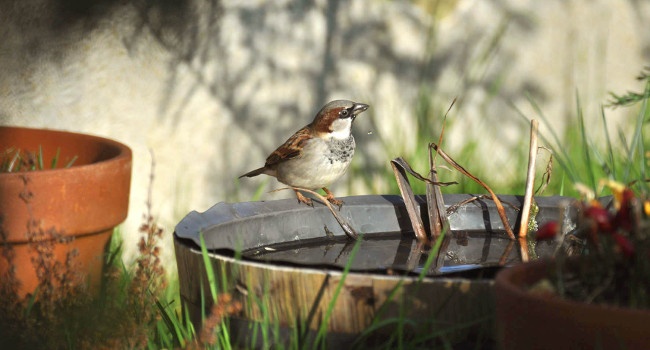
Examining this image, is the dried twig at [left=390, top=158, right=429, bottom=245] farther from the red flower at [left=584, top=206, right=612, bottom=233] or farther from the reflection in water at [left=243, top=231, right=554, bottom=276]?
the red flower at [left=584, top=206, right=612, bottom=233]

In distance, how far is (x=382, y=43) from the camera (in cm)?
593

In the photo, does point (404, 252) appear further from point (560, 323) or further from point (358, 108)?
point (560, 323)

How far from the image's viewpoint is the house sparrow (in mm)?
4664

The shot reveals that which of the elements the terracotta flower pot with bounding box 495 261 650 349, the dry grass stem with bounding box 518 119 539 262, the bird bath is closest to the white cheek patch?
the bird bath

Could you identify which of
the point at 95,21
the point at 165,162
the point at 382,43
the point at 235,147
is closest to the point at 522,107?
the point at 382,43

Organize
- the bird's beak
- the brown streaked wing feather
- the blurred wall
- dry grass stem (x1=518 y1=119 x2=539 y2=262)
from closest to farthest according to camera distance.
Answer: dry grass stem (x1=518 y1=119 x2=539 y2=262)
the bird's beak
the brown streaked wing feather
the blurred wall

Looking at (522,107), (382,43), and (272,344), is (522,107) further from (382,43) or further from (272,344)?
(272,344)

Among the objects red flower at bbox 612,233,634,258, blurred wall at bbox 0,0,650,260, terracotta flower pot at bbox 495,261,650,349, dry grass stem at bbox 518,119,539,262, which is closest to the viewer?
terracotta flower pot at bbox 495,261,650,349

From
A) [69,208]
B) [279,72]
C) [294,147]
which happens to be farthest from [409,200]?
[279,72]

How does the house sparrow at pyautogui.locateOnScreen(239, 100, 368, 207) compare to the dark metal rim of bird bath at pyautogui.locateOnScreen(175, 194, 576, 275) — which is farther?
the house sparrow at pyautogui.locateOnScreen(239, 100, 368, 207)

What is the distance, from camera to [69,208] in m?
4.01

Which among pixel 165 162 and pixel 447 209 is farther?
pixel 165 162

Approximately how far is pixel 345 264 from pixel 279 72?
2.66 m

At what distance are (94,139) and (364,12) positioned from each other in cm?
198
